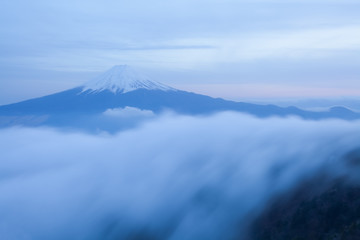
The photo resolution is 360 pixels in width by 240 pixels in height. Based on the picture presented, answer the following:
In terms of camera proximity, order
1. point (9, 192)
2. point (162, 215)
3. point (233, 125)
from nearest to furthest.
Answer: point (162, 215), point (9, 192), point (233, 125)

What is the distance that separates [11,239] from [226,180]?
24151 millimetres

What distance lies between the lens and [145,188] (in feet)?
169

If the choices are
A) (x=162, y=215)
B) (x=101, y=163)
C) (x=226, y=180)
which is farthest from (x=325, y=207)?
(x=101, y=163)

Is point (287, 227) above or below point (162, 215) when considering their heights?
above

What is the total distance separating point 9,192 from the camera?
58.2m

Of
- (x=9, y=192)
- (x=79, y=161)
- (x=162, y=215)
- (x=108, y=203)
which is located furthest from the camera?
(x=79, y=161)

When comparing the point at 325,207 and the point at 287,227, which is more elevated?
the point at 325,207

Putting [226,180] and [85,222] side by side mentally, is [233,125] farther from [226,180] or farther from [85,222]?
[85,222]

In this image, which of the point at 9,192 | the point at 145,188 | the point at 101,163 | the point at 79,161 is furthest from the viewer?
the point at 79,161

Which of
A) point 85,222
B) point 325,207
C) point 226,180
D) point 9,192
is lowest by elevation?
point 9,192

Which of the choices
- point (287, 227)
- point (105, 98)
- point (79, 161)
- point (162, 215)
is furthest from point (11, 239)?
point (105, 98)

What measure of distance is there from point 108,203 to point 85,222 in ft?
17.6

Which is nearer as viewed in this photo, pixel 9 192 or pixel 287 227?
pixel 287 227

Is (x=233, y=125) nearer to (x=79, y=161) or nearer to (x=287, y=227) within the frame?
(x=79, y=161)
